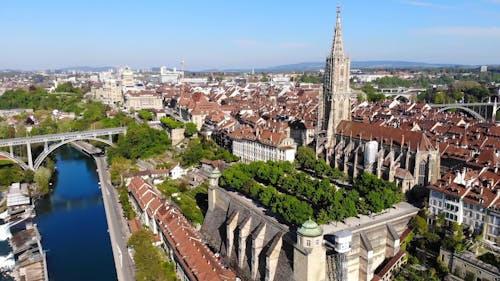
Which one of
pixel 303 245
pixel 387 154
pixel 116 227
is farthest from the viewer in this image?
pixel 387 154

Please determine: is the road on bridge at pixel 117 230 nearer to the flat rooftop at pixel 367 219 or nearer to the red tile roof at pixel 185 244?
the red tile roof at pixel 185 244

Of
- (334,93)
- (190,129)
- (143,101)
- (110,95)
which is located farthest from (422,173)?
(110,95)

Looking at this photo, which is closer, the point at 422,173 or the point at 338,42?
the point at 422,173

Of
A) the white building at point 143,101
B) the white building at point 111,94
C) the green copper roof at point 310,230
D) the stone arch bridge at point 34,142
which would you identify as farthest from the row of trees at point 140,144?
the white building at point 111,94

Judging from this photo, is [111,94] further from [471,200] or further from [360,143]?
[471,200]

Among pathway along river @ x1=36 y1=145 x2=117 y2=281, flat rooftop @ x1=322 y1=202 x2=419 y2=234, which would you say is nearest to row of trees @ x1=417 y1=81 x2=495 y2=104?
flat rooftop @ x1=322 y1=202 x2=419 y2=234

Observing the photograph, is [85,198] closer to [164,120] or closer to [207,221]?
[207,221]

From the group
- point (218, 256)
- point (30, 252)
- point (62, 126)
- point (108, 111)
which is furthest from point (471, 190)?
point (108, 111)
